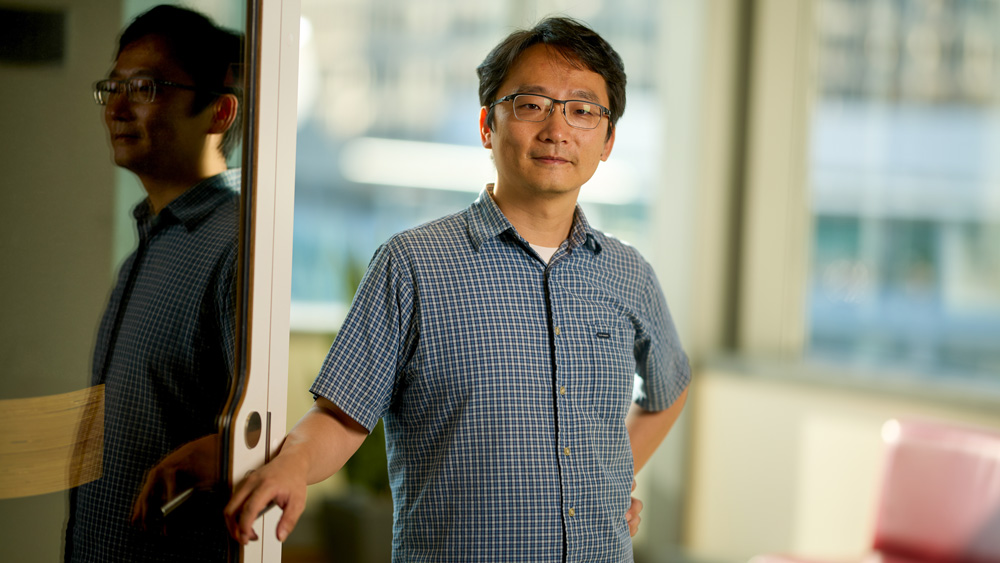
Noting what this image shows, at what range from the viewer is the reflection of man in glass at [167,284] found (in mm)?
1019

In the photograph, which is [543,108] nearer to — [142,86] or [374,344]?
[374,344]

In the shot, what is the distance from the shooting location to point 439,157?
12.5ft

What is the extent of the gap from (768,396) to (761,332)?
0.39 meters

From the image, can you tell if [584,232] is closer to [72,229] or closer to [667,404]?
[667,404]

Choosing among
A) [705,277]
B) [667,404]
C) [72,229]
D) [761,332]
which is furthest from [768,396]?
[72,229]

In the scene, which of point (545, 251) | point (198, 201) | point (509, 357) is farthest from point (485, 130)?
point (198, 201)

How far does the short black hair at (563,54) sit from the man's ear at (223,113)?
432mm

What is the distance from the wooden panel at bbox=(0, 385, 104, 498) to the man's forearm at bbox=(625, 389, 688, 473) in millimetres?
1005

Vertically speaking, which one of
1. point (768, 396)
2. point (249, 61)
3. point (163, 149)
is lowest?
point (768, 396)

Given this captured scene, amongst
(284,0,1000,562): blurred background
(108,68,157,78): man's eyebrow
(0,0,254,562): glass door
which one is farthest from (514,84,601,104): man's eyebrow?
(284,0,1000,562): blurred background

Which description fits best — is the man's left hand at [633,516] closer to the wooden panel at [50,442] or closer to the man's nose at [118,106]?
the wooden panel at [50,442]

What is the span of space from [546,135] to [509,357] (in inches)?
14.1

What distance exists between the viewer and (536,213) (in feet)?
4.48

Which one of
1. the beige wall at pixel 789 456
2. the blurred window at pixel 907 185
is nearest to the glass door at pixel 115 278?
the beige wall at pixel 789 456
